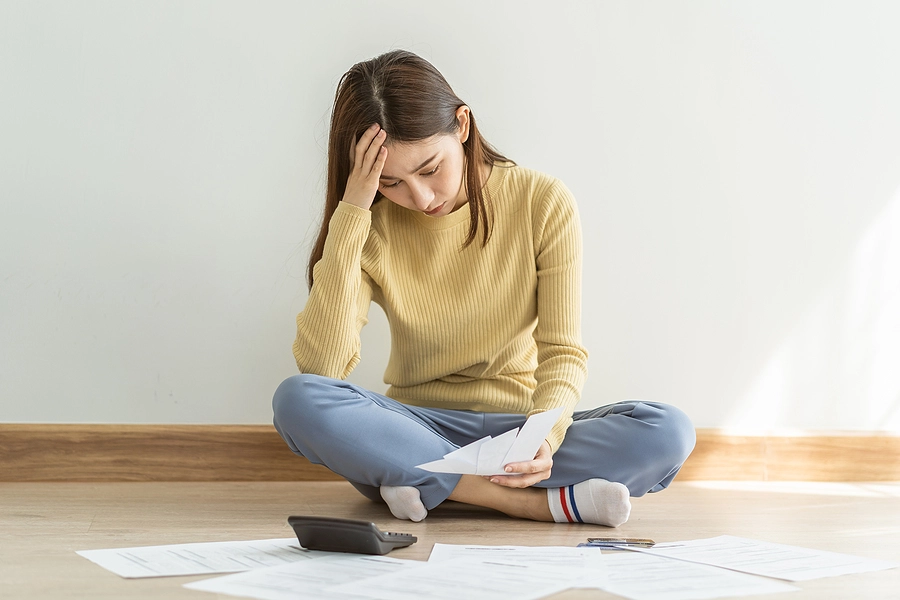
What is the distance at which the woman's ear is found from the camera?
1.28 metres

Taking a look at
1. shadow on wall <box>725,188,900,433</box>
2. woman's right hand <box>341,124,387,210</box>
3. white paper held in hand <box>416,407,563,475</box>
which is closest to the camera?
white paper held in hand <box>416,407,563,475</box>

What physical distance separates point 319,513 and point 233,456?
1.34 ft

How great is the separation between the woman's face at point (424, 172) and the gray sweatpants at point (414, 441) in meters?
0.32

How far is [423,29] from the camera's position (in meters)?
1.65

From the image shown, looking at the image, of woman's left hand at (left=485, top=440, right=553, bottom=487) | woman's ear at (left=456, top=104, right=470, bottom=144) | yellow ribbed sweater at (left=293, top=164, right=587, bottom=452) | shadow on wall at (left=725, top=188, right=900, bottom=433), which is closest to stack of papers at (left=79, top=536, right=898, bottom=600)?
woman's left hand at (left=485, top=440, right=553, bottom=487)

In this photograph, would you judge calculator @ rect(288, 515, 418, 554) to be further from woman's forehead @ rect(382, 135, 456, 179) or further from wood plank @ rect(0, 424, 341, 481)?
wood plank @ rect(0, 424, 341, 481)

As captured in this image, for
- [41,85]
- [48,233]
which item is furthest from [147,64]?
[48,233]

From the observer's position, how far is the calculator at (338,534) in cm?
89

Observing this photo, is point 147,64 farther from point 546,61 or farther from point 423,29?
point 546,61

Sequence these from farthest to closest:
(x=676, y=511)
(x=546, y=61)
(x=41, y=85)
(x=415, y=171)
A: (x=546, y=61) < (x=41, y=85) < (x=676, y=511) < (x=415, y=171)

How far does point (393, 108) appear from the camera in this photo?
1215 mm

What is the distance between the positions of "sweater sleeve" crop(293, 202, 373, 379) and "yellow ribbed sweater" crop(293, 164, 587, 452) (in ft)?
0.17

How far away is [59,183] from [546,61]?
103 centimetres

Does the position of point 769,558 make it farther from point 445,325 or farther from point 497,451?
point 445,325
